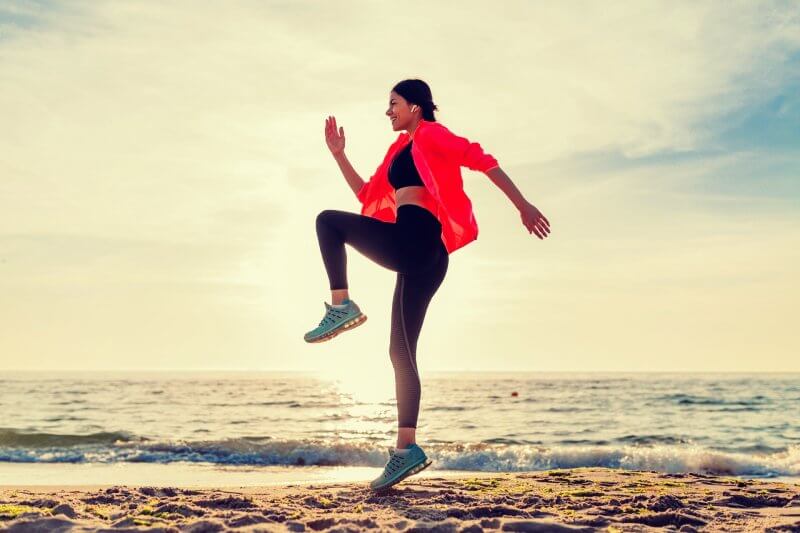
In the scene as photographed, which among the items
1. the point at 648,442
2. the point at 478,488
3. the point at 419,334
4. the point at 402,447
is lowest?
the point at 648,442

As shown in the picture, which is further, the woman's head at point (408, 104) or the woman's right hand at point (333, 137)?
the woman's right hand at point (333, 137)

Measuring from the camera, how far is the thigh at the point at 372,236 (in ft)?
15.2

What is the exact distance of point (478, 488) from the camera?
18.7ft

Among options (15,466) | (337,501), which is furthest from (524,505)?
(15,466)

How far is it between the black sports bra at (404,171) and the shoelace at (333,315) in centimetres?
91

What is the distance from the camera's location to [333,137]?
541 cm

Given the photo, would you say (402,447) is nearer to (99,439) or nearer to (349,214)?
(349,214)

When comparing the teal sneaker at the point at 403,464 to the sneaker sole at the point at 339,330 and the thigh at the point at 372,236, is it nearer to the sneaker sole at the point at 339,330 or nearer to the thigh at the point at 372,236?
the sneaker sole at the point at 339,330

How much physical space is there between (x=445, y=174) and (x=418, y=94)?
0.63m

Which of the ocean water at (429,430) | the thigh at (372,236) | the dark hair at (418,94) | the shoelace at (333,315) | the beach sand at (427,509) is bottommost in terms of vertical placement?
the ocean water at (429,430)

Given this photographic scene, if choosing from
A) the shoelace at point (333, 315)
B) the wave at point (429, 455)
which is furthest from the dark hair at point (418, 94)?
the wave at point (429, 455)

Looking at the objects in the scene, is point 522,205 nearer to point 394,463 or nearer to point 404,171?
point 404,171

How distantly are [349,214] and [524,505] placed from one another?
7.23ft

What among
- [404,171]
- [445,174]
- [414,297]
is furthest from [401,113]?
[414,297]
